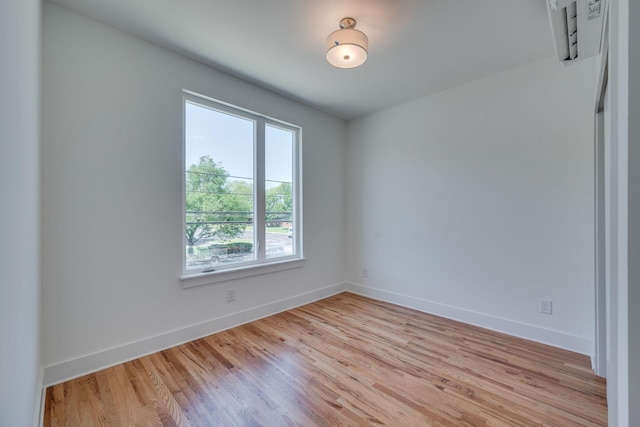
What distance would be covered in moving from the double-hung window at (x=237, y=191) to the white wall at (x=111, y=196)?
0.55 feet

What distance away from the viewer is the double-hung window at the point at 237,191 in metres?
2.64

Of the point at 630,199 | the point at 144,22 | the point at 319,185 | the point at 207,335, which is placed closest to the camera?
the point at 630,199

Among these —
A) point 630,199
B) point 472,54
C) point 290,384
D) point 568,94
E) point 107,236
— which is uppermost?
point 472,54

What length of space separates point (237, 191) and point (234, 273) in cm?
87

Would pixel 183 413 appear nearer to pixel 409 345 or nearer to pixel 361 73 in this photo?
pixel 409 345

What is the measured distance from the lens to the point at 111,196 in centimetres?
211

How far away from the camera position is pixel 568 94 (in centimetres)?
238

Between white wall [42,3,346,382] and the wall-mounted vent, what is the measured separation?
258 cm

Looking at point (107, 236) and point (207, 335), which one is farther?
point (207, 335)

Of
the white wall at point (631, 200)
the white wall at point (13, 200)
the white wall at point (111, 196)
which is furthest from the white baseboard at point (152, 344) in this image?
the white wall at point (631, 200)

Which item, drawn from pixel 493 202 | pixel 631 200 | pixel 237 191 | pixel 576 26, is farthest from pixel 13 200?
pixel 493 202

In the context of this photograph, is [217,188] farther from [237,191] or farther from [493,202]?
[493,202]

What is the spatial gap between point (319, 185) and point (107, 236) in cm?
240

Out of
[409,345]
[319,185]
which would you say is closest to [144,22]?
[319,185]
